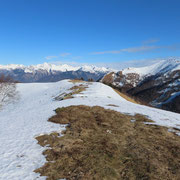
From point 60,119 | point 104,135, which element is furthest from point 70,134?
point 60,119

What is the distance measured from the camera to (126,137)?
1123 centimetres

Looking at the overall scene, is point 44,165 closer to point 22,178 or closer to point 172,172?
point 22,178

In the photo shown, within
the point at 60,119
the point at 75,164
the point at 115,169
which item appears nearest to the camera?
the point at 115,169

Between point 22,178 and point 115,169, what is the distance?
16.0ft

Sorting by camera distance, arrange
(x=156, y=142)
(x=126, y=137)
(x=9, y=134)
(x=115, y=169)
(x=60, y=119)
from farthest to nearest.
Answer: (x=60, y=119) < (x=9, y=134) < (x=126, y=137) < (x=156, y=142) < (x=115, y=169)

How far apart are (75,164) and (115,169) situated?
2.29 metres

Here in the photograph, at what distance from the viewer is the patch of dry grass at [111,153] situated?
6.83m

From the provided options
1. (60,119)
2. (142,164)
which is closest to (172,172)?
(142,164)

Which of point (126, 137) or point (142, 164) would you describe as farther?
point (126, 137)

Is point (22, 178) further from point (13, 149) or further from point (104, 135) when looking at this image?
point (104, 135)

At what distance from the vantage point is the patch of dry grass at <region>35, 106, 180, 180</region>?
6828 mm

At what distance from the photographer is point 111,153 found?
28.3 feet

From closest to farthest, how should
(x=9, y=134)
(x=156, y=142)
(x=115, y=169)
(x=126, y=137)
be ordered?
(x=115, y=169) → (x=156, y=142) → (x=126, y=137) → (x=9, y=134)

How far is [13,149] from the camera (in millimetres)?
9531
